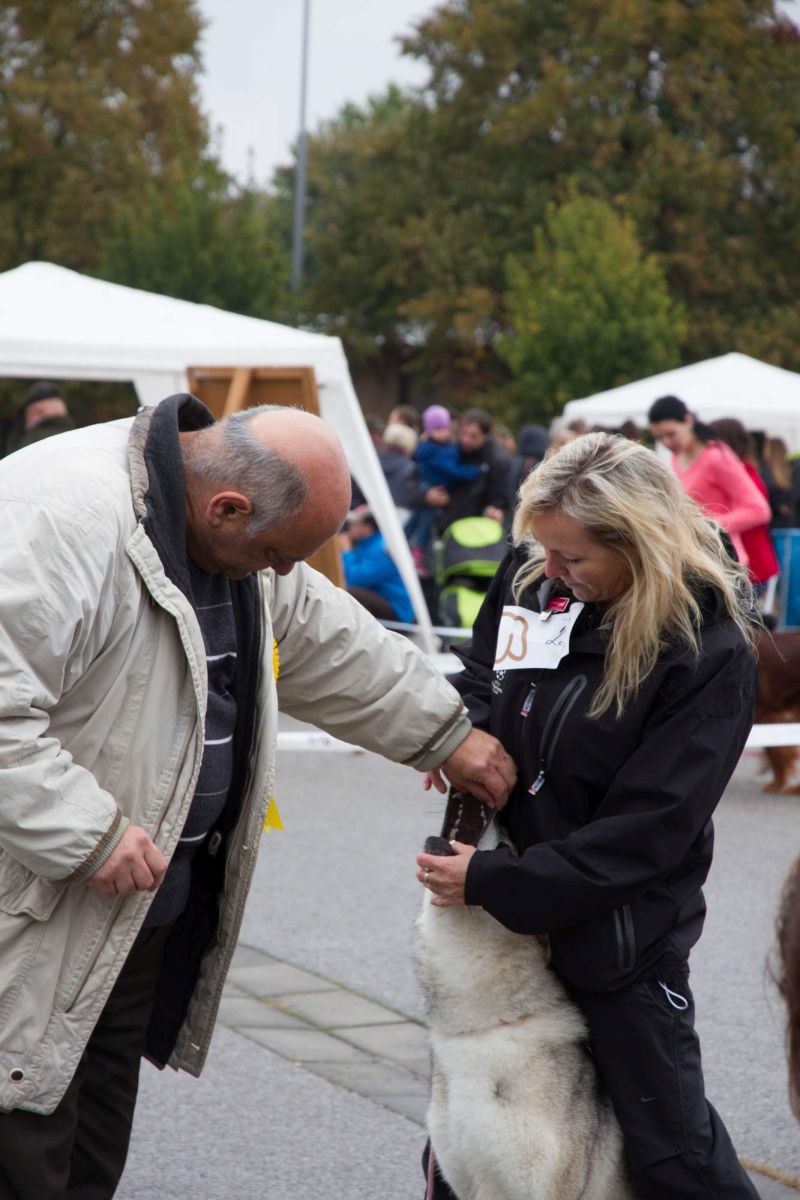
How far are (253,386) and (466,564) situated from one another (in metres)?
2.42

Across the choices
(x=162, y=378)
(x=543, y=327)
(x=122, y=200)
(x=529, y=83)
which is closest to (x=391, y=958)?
(x=162, y=378)

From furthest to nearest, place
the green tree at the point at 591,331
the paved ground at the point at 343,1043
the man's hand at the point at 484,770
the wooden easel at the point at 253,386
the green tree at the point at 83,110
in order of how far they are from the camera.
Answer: the green tree at the point at 83,110
the green tree at the point at 591,331
the wooden easel at the point at 253,386
the paved ground at the point at 343,1043
the man's hand at the point at 484,770

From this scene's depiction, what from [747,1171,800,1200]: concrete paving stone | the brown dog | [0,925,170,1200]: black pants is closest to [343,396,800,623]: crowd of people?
the brown dog

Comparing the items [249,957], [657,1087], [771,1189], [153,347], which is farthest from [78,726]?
[153,347]

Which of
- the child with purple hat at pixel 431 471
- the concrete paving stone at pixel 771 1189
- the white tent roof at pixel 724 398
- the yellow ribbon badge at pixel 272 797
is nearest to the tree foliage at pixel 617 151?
the white tent roof at pixel 724 398

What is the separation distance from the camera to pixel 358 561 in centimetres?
1140

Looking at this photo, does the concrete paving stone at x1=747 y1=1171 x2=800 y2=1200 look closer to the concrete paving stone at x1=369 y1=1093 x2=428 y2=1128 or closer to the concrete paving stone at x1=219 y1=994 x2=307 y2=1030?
the concrete paving stone at x1=369 y1=1093 x2=428 y2=1128

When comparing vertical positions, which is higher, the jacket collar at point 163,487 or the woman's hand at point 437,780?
the jacket collar at point 163,487

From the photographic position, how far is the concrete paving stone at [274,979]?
17.7 ft

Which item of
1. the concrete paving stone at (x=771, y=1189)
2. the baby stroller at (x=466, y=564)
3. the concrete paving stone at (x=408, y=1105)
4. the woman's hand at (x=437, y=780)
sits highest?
the woman's hand at (x=437, y=780)

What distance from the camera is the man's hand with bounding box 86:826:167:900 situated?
2.59 m

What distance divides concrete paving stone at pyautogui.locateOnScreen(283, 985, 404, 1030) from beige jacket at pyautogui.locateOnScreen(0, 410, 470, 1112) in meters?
2.28

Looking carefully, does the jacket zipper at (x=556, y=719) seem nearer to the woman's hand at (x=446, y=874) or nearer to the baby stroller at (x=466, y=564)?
the woman's hand at (x=446, y=874)

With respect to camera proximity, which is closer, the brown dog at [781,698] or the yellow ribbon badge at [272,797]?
the yellow ribbon badge at [272,797]
